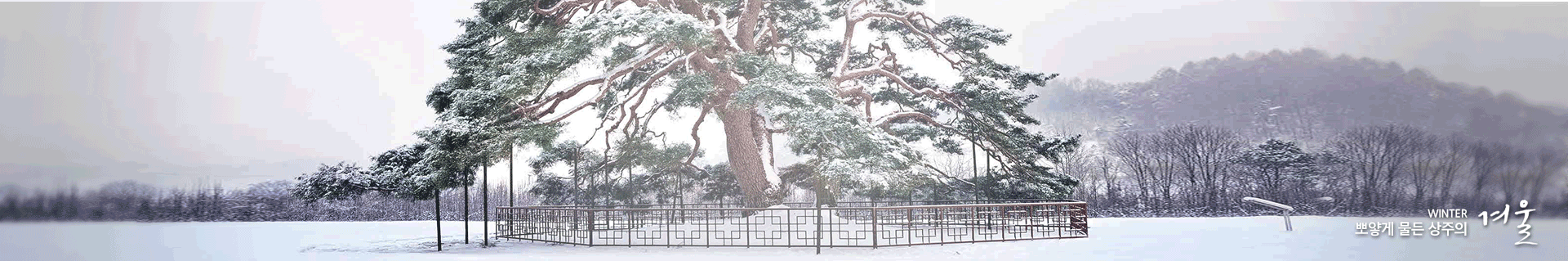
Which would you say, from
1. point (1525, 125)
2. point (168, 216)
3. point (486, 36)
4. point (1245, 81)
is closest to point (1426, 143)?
point (1525, 125)

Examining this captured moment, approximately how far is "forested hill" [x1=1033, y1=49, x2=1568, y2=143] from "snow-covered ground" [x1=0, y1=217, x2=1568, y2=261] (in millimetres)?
15899

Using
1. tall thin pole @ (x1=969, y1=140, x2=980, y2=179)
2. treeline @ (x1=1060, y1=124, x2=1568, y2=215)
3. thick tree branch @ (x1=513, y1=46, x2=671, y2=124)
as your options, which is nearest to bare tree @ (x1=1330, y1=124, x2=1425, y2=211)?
treeline @ (x1=1060, y1=124, x2=1568, y2=215)

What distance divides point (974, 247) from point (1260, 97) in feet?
93.4

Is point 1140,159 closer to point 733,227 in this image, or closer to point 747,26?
point 747,26

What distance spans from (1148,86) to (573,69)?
27832mm

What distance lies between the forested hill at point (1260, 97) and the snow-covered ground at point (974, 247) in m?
15.9

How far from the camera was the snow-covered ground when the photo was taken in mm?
9484

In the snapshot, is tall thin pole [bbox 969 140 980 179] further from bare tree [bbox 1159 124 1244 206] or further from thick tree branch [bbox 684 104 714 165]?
bare tree [bbox 1159 124 1244 206]

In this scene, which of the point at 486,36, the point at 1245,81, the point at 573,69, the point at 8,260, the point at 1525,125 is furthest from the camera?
the point at 1245,81

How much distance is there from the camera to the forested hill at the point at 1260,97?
A: 102 feet

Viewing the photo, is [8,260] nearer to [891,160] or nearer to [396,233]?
[396,233]

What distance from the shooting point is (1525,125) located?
814 inches

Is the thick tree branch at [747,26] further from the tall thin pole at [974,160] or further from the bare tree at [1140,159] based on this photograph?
the bare tree at [1140,159]

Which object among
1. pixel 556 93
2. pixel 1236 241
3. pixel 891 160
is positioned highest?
pixel 556 93
